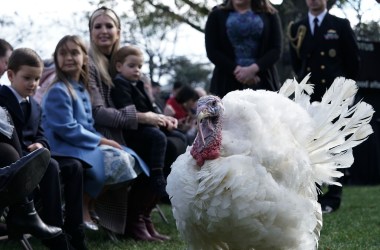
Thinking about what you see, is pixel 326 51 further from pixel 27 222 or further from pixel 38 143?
pixel 27 222

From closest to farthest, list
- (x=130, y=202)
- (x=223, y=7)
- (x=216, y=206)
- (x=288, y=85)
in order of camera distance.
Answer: (x=216, y=206)
(x=288, y=85)
(x=130, y=202)
(x=223, y=7)

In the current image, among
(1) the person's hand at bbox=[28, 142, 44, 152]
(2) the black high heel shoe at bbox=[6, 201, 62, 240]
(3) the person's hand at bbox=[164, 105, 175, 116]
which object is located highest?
(1) the person's hand at bbox=[28, 142, 44, 152]

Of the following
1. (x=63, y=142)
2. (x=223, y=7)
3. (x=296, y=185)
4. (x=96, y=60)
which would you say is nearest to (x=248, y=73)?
(x=223, y=7)

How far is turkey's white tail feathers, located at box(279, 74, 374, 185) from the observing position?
480 centimetres

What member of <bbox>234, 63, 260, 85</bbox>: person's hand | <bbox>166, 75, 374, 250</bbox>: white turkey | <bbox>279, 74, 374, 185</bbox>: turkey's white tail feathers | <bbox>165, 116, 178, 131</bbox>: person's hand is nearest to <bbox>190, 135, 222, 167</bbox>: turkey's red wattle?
<bbox>166, 75, 374, 250</bbox>: white turkey

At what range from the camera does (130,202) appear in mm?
6637

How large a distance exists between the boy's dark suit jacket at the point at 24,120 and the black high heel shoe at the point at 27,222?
0.71m

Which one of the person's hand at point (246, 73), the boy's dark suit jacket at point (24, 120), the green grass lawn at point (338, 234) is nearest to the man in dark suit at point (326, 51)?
the green grass lawn at point (338, 234)

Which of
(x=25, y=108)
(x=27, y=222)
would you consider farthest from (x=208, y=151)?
(x=25, y=108)

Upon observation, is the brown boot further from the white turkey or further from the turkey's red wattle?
the turkey's red wattle

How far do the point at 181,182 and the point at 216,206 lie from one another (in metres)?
0.28

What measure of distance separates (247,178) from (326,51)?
457cm

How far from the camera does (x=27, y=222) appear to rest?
4793 millimetres

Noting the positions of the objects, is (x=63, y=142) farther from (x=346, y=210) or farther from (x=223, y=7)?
(x=346, y=210)
